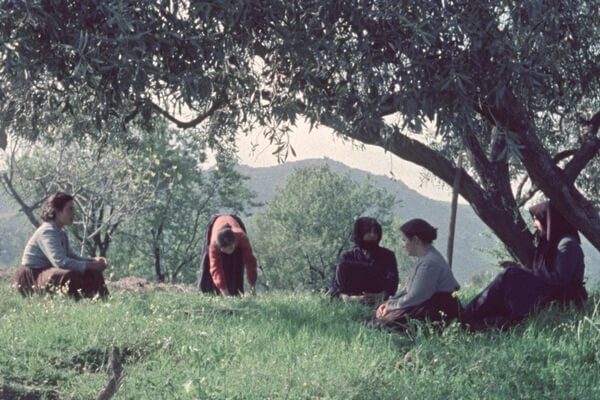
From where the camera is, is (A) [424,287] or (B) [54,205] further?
(B) [54,205]

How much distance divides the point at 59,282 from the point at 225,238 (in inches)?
99.8

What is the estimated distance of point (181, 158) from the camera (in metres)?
44.0

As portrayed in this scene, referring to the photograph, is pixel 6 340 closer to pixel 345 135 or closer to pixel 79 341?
pixel 79 341

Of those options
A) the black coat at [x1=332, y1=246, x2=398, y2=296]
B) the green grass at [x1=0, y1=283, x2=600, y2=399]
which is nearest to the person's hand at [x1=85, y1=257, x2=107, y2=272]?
the green grass at [x1=0, y1=283, x2=600, y2=399]

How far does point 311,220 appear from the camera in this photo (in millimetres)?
58500

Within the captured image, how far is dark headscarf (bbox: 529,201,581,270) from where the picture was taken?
11.3 m

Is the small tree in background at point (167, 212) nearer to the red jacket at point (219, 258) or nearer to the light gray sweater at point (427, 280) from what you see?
the red jacket at point (219, 258)

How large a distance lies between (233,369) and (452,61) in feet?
12.9

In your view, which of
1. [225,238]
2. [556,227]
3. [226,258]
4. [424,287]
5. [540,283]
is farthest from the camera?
[226,258]

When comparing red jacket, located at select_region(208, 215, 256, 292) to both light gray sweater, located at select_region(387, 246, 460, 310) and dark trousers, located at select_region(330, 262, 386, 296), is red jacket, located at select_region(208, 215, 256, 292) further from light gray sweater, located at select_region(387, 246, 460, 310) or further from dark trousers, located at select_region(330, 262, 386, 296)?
light gray sweater, located at select_region(387, 246, 460, 310)

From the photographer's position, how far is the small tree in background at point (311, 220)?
55094mm

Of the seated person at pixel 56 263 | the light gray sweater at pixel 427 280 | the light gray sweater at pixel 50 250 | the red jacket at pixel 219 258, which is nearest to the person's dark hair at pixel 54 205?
the seated person at pixel 56 263

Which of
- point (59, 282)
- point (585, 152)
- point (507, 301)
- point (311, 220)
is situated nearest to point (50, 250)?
point (59, 282)

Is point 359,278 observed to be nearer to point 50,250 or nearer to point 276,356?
point 50,250
